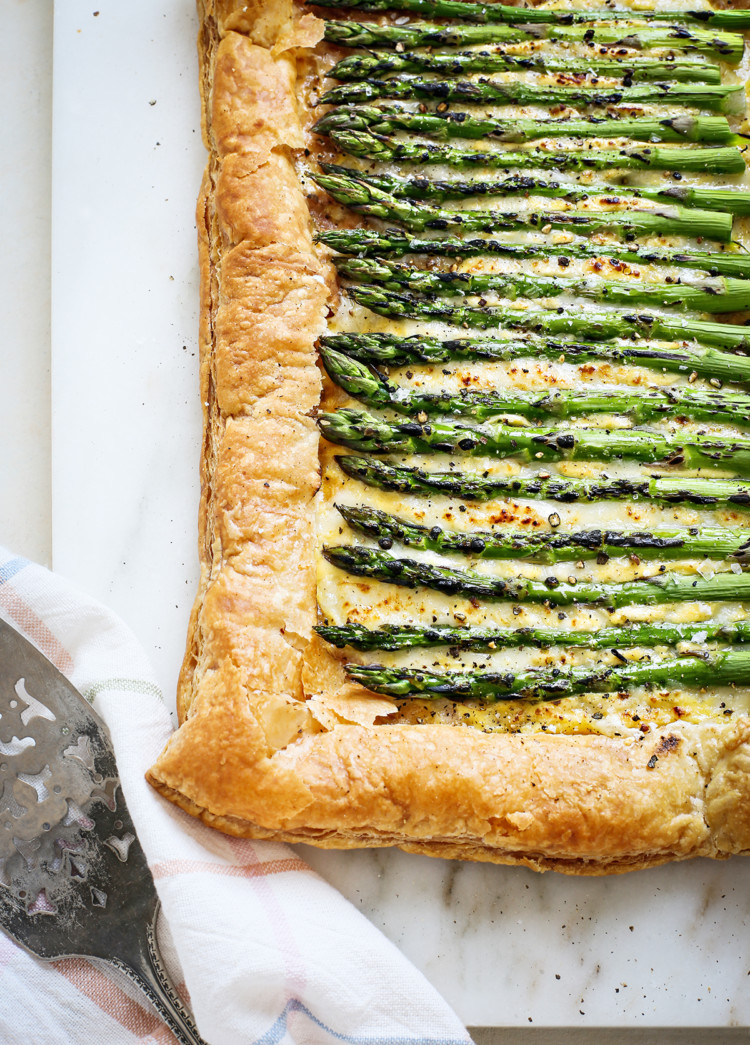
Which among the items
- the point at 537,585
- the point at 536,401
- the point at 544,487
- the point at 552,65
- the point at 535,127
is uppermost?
the point at 552,65

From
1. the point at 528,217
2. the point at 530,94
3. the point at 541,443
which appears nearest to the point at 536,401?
the point at 541,443

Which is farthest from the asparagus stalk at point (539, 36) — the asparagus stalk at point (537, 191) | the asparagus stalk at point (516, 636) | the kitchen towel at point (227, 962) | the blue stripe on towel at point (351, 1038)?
the blue stripe on towel at point (351, 1038)

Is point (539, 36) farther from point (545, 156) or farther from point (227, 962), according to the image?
point (227, 962)

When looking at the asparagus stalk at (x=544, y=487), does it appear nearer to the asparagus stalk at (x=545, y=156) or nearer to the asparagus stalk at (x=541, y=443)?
the asparagus stalk at (x=541, y=443)

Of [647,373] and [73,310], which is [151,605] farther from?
[647,373]

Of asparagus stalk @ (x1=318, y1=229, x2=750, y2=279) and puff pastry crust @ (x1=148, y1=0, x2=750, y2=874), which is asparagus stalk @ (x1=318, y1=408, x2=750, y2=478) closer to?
puff pastry crust @ (x1=148, y1=0, x2=750, y2=874)

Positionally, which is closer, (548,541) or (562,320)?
(548,541)
